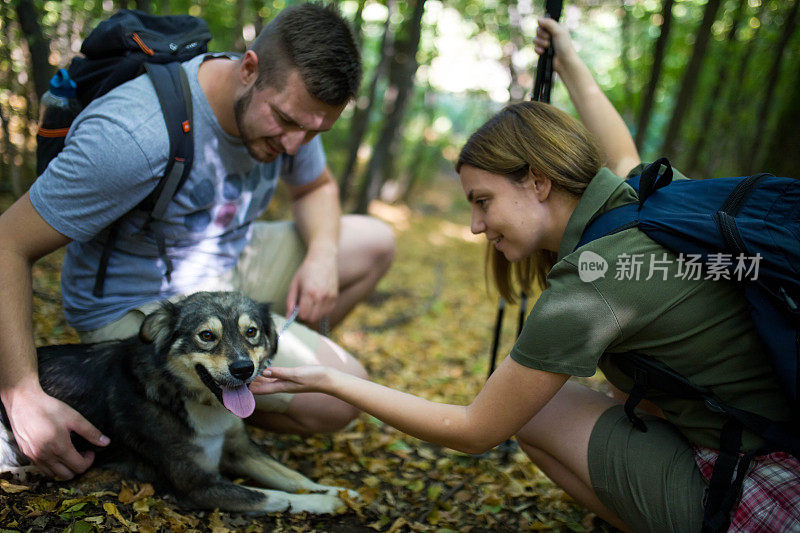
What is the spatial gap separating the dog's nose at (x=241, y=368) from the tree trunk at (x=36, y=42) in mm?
3516

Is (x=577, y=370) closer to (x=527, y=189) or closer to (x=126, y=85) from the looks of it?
(x=527, y=189)

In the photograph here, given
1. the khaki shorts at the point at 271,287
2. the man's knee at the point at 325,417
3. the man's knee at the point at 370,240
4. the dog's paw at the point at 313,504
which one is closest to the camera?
the dog's paw at the point at 313,504

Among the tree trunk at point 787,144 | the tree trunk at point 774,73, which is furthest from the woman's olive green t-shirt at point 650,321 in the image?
the tree trunk at point 774,73

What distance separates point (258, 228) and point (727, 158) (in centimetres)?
1836

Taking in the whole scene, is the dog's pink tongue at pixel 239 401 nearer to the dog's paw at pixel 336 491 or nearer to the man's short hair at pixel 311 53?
the dog's paw at pixel 336 491

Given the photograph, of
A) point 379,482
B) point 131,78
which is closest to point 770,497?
point 379,482

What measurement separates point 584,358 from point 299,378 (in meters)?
1.25

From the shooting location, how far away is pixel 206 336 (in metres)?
2.74

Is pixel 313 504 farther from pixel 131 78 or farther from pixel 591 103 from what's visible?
pixel 591 103

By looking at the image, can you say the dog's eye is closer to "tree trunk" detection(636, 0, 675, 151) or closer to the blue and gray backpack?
the blue and gray backpack

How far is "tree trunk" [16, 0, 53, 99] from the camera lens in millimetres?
4328

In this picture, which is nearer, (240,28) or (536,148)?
(536,148)

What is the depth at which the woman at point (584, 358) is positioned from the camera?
2066mm

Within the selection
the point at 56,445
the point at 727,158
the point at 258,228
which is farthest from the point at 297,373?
the point at 727,158
